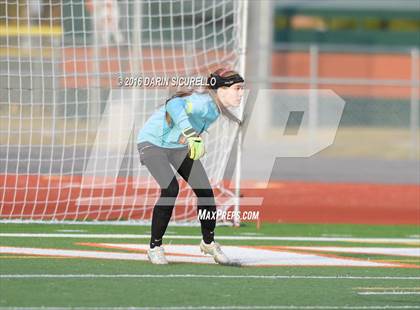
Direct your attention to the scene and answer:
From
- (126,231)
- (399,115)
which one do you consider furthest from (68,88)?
(399,115)

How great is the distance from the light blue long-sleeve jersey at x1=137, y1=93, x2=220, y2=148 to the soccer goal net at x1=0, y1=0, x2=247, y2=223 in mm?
3363

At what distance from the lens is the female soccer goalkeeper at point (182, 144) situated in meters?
8.59

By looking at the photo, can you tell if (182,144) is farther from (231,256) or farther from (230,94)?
(231,256)

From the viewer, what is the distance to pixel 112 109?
44.9ft

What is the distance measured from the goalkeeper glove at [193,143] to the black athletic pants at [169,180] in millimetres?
426

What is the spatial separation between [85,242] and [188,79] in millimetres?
2935

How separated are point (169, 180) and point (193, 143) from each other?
20.3 inches

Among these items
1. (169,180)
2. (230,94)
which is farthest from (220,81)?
(169,180)

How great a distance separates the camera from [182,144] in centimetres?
886

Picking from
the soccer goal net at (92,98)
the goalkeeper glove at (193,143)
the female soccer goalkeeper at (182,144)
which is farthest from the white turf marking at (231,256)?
the soccer goal net at (92,98)

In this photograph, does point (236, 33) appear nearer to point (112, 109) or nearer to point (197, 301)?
point (112, 109)

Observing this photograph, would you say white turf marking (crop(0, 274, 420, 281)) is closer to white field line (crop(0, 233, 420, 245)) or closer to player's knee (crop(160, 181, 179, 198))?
player's knee (crop(160, 181, 179, 198))

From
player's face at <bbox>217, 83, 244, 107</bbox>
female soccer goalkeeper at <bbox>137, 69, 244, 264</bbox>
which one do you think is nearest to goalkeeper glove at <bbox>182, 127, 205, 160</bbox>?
female soccer goalkeeper at <bbox>137, 69, 244, 264</bbox>

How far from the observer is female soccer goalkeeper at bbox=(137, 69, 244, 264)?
8.59 m
